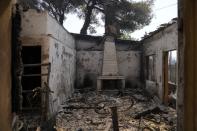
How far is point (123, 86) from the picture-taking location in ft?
54.3

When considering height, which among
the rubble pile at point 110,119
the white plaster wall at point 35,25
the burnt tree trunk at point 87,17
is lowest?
the rubble pile at point 110,119

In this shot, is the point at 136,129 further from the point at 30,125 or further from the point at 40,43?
the point at 40,43

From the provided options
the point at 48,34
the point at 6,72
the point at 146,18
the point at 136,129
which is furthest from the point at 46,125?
the point at 146,18

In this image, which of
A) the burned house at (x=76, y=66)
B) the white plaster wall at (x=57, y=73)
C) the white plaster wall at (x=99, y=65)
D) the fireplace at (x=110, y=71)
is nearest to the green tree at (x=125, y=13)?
the burned house at (x=76, y=66)

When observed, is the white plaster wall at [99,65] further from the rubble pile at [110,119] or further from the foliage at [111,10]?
the rubble pile at [110,119]

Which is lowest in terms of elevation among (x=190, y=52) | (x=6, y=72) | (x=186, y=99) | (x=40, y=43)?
(x=186, y=99)

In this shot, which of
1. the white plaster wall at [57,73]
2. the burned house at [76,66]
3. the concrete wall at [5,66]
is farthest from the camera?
the white plaster wall at [57,73]

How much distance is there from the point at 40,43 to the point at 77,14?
1540 cm

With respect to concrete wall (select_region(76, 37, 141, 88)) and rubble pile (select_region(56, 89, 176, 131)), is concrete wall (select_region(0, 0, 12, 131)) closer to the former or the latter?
rubble pile (select_region(56, 89, 176, 131))

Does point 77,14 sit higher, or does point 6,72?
point 77,14

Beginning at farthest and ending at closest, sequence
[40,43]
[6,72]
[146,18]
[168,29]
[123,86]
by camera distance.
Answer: [146,18] → [123,86] → [168,29] → [40,43] → [6,72]

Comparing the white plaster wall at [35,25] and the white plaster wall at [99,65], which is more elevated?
the white plaster wall at [35,25]

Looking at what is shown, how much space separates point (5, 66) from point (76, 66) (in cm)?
1476

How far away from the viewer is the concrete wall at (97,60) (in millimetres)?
17516
